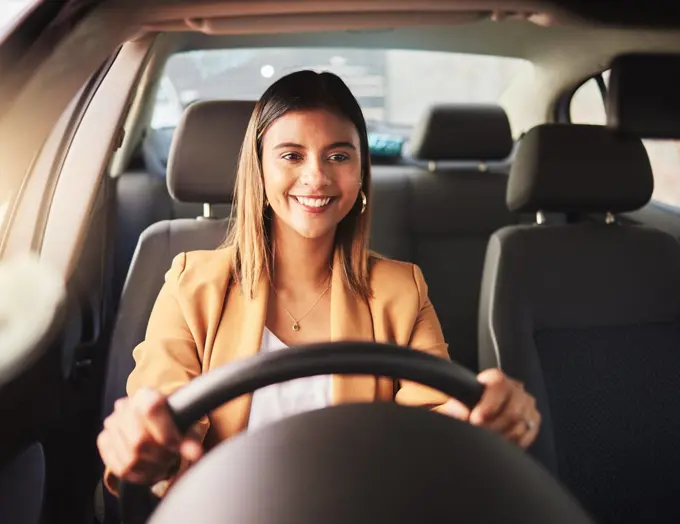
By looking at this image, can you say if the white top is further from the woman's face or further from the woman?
the woman's face

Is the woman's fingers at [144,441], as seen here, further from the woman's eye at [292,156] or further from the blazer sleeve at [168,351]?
the woman's eye at [292,156]

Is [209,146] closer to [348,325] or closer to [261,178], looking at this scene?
[261,178]

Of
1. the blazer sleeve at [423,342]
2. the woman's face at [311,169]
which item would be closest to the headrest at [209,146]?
the woman's face at [311,169]

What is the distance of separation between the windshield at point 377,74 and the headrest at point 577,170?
73 cm

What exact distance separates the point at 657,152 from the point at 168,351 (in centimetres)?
149

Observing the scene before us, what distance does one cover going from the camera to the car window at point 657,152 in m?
1.93

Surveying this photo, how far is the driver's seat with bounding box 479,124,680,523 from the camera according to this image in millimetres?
1632

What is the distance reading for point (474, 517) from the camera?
69 cm

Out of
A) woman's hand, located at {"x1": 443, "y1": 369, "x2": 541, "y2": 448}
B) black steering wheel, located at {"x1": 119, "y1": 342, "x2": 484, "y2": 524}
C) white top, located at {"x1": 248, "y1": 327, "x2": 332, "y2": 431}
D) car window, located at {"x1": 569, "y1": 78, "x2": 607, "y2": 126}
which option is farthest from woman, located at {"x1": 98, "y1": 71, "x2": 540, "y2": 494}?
car window, located at {"x1": 569, "y1": 78, "x2": 607, "y2": 126}

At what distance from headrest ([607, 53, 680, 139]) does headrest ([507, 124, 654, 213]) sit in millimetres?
156

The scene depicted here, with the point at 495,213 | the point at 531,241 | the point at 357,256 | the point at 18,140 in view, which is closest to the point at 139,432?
the point at 18,140

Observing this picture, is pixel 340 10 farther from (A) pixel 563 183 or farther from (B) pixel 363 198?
(A) pixel 563 183

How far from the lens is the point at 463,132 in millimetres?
2420

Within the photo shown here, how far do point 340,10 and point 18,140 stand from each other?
514mm
